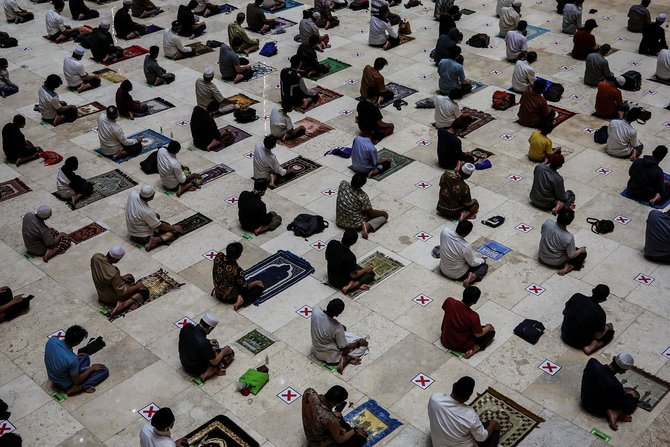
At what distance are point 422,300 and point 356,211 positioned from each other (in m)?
2.30

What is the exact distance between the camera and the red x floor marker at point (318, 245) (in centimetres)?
1473

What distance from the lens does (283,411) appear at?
1137 cm

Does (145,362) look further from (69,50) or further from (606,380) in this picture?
(69,50)

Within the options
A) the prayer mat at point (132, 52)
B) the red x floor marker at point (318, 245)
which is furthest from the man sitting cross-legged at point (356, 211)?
the prayer mat at point (132, 52)

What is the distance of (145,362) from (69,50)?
44.3 ft

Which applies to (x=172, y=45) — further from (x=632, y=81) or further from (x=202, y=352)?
(x=202, y=352)

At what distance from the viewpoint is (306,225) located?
591 inches

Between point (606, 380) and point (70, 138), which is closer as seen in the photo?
point (606, 380)

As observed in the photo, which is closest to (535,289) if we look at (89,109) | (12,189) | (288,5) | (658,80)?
(658,80)

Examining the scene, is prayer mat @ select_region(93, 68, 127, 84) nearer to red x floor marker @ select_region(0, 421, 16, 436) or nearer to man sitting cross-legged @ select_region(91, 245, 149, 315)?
man sitting cross-legged @ select_region(91, 245, 149, 315)

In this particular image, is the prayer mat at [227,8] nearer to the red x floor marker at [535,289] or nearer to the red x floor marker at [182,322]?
the red x floor marker at [182,322]

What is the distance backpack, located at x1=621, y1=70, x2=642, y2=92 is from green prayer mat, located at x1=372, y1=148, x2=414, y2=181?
6.23 m

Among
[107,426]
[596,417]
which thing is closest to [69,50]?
[107,426]

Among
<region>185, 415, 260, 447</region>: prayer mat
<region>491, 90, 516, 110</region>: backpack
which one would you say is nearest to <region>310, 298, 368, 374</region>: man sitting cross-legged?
<region>185, 415, 260, 447</region>: prayer mat
